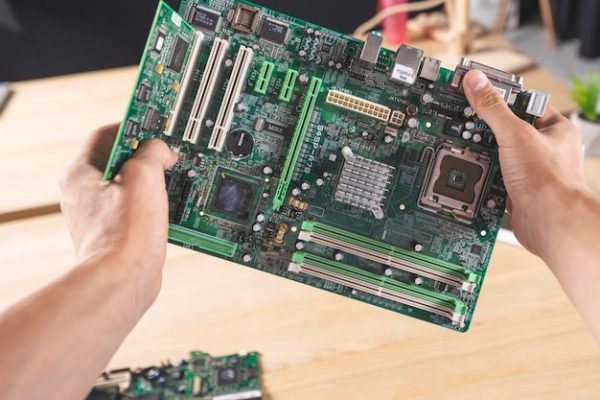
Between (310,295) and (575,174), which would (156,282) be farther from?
(575,174)

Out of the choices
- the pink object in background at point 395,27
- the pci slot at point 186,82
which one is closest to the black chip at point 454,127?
the pci slot at point 186,82

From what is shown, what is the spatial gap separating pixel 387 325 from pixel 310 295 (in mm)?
228

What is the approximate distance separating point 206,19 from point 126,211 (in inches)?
18.5

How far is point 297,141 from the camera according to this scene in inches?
49.8

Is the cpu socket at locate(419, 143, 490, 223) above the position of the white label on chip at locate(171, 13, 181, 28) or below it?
below

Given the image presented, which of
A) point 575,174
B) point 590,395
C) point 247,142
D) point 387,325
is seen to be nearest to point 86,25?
point 247,142

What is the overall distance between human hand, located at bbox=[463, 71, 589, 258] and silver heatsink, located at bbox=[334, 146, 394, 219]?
0.26 metres

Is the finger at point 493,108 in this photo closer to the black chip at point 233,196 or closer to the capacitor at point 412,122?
the capacitor at point 412,122

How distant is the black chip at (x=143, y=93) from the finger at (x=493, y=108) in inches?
27.1

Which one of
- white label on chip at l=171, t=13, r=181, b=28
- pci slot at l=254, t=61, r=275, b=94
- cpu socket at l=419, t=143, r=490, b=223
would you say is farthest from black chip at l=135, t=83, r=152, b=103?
cpu socket at l=419, t=143, r=490, b=223

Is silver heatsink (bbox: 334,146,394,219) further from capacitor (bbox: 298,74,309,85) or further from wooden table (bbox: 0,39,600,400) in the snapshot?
wooden table (bbox: 0,39,600,400)

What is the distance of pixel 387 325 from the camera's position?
1.48 meters

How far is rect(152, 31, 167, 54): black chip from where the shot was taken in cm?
103

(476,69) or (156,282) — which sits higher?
(476,69)
